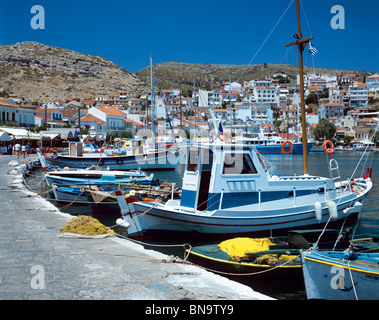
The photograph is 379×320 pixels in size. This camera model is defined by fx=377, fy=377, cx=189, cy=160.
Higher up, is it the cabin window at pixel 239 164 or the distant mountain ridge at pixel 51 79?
the distant mountain ridge at pixel 51 79

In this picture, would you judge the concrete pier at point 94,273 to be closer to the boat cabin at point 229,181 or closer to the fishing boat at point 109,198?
the boat cabin at point 229,181

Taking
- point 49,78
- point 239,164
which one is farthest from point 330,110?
point 239,164

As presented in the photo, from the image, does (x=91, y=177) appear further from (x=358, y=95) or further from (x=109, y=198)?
(x=358, y=95)

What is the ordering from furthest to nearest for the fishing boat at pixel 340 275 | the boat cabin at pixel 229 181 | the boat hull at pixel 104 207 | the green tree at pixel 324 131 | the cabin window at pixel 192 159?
the green tree at pixel 324 131, the boat hull at pixel 104 207, the cabin window at pixel 192 159, the boat cabin at pixel 229 181, the fishing boat at pixel 340 275

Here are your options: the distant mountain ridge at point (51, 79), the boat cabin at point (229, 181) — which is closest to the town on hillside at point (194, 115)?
the distant mountain ridge at point (51, 79)

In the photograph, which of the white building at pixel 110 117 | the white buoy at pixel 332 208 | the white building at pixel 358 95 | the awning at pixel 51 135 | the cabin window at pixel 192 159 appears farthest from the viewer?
the white building at pixel 358 95

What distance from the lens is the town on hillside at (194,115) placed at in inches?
2472

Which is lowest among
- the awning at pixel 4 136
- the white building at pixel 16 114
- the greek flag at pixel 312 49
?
the awning at pixel 4 136

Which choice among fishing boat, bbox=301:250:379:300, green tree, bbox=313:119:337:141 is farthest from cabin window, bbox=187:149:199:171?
green tree, bbox=313:119:337:141

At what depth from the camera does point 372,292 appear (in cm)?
633

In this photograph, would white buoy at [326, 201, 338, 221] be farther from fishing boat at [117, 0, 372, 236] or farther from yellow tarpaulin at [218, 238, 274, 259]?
yellow tarpaulin at [218, 238, 274, 259]

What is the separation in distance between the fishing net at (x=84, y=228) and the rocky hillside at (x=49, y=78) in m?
131

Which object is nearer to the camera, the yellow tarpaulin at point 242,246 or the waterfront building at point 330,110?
the yellow tarpaulin at point 242,246
